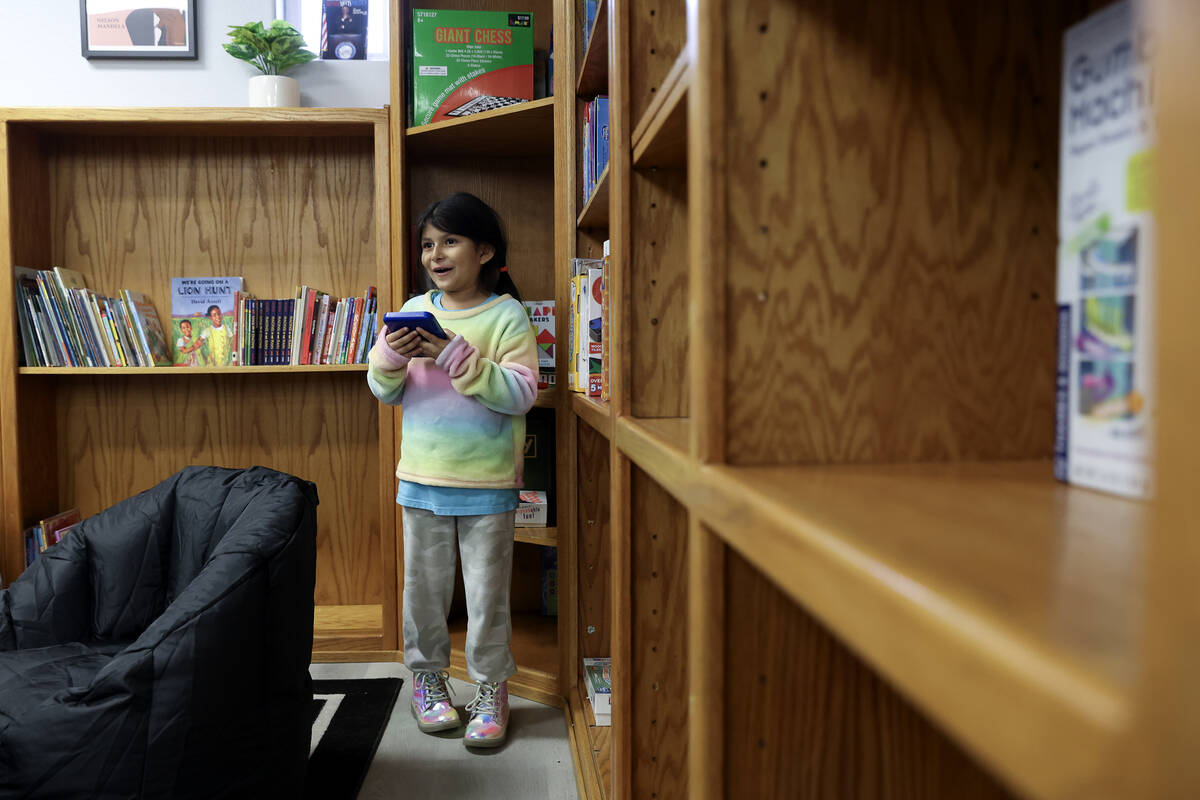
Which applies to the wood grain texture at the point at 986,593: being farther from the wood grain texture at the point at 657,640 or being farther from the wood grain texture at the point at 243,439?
the wood grain texture at the point at 243,439

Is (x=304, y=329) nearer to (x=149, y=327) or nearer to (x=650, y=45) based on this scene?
(x=149, y=327)

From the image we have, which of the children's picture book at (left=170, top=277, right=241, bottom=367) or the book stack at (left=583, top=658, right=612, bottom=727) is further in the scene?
the children's picture book at (left=170, top=277, right=241, bottom=367)

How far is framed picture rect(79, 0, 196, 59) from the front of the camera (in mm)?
2805

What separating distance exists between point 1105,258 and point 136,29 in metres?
3.24

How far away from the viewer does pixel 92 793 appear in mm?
1261

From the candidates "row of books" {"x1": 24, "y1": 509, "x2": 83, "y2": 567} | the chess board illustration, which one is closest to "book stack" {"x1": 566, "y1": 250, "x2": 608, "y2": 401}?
the chess board illustration

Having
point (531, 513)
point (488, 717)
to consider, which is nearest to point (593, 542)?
point (531, 513)

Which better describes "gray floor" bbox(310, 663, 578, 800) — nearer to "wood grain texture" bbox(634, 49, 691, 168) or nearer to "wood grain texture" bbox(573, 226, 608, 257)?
"wood grain texture" bbox(573, 226, 608, 257)

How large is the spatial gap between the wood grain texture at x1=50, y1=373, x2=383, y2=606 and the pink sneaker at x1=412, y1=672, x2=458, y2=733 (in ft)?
2.71

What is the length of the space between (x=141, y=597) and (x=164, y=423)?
1179 mm

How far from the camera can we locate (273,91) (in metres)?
2.66

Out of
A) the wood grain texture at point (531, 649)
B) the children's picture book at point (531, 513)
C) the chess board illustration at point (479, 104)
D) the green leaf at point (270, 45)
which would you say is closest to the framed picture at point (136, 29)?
the green leaf at point (270, 45)

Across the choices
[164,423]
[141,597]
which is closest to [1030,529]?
[141,597]

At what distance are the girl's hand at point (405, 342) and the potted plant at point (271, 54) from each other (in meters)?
1.22
